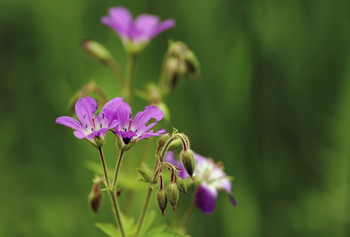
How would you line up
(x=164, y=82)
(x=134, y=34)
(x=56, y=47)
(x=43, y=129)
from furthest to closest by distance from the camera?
(x=56, y=47)
(x=43, y=129)
(x=134, y=34)
(x=164, y=82)

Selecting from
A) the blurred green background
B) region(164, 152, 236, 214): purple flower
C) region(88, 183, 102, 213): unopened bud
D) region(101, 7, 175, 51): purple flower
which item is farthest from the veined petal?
region(101, 7, 175, 51): purple flower

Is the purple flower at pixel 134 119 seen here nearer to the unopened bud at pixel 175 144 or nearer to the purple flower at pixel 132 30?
the unopened bud at pixel 175 144

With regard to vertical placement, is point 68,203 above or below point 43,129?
below

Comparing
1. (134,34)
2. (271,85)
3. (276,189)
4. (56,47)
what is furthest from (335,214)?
(56,47)

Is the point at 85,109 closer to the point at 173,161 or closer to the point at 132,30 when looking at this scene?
the point at 173,161

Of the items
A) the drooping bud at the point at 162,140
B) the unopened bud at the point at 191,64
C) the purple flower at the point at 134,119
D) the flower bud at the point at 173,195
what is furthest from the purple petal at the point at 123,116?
the unopened bud at the point at 191,64

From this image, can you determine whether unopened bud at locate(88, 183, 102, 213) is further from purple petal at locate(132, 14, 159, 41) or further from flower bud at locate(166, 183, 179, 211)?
purple petal at locate(132, 14, 159, 41)

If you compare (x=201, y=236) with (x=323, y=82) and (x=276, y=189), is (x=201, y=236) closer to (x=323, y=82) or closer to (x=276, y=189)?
(x=276, y=189)
